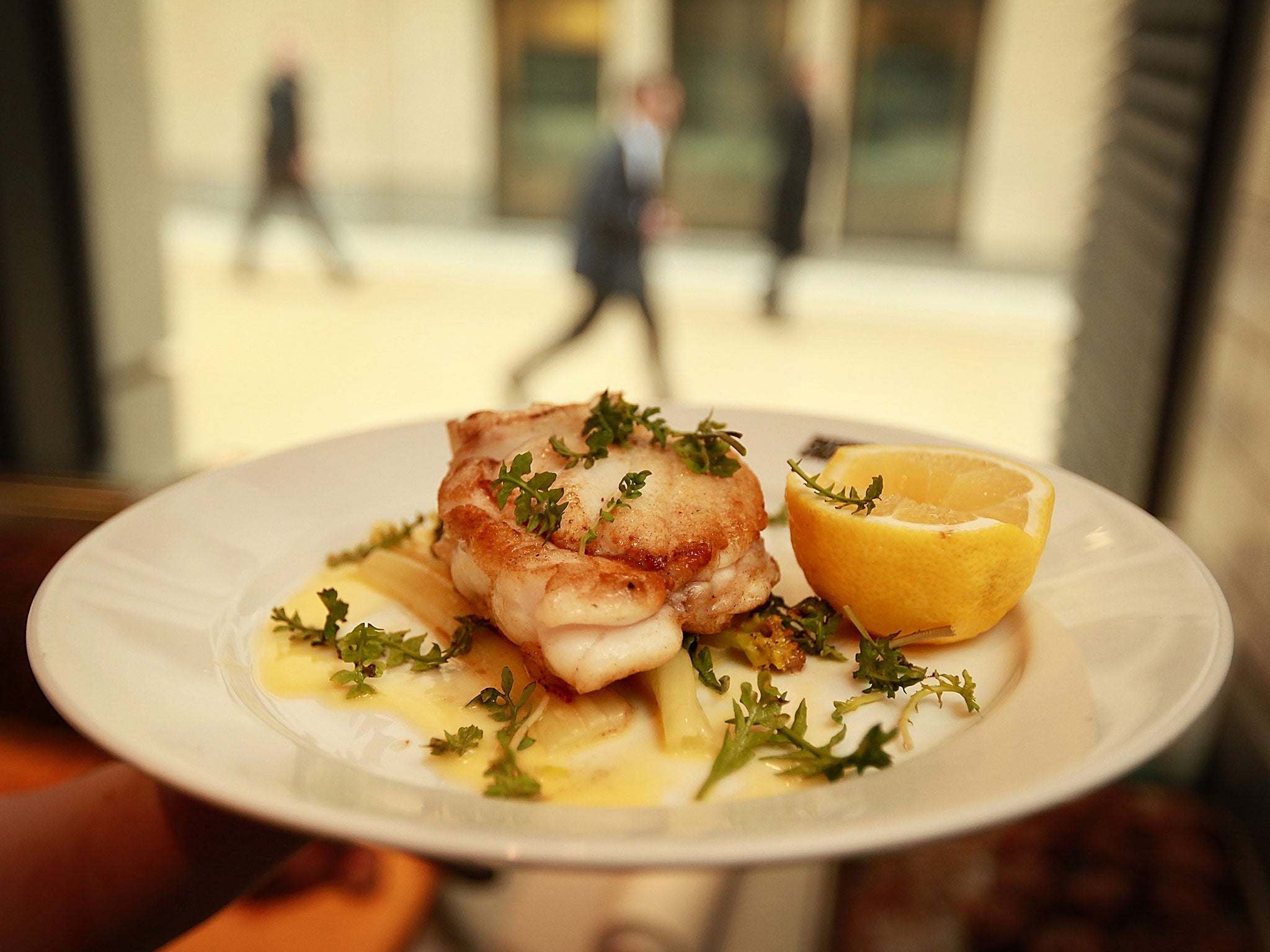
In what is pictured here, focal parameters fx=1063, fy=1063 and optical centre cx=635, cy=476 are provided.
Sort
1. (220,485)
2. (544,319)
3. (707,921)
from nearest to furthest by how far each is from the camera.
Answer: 1. (220,485)
2. (707,921)
3. (544,319)

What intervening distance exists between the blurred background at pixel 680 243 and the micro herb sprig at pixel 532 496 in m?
0.72

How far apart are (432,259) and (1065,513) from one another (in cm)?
1230

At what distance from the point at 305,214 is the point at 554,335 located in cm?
443

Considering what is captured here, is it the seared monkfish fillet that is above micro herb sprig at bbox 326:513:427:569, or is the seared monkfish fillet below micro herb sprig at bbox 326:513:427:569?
above

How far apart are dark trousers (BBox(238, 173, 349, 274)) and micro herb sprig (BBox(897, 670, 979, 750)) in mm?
11667

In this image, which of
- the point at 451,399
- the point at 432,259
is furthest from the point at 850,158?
the point at 451,399

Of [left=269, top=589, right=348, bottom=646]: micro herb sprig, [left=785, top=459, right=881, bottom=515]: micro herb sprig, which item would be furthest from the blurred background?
[left=785, top=459, right=881, bottom=515]: micro herb sprig

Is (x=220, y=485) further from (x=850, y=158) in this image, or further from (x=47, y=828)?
(x=850, y=158)

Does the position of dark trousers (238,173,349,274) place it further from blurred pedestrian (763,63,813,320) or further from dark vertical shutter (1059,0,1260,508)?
dark vertical shutter (1059,0,1260,508)

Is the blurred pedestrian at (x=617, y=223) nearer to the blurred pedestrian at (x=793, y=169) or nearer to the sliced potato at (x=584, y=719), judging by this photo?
the blurred pedestrian at (x=793, y=169)

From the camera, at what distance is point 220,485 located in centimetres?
203

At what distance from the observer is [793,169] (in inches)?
411

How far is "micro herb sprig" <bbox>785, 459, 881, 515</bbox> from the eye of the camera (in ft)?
5.77

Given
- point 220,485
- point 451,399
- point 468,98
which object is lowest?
point 451,399
